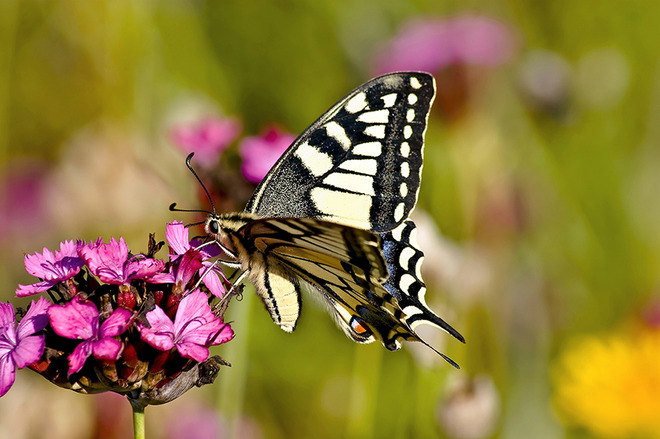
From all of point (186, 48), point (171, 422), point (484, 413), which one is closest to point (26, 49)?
point (186, 48)

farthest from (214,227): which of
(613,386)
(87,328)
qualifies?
(613,386)

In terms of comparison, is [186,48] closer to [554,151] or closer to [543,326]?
[554,151]

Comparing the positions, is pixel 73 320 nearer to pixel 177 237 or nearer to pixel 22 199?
pixel 177 237

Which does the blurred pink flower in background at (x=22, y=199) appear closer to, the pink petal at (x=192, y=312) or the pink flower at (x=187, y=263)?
the pink flower at (x=187, y=263)

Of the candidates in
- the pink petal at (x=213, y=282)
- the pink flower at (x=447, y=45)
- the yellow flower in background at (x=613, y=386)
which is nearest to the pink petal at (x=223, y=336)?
the pink petal at (x=213, y=282)

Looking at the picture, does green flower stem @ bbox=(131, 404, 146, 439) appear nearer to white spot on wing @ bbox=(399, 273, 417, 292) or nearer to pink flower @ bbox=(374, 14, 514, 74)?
white spot on wing @ bbox=(399, 273, 417, 292)

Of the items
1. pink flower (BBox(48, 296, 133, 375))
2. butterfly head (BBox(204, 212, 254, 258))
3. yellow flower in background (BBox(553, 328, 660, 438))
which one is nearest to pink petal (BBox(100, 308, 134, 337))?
pink flower (BBox(48, 296, 133, 375))

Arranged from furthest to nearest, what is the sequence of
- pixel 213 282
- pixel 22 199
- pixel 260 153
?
pixel 22 199
pixel 260 153
pixel 213 282
